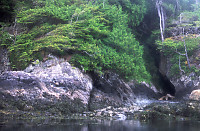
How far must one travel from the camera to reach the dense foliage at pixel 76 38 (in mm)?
15750

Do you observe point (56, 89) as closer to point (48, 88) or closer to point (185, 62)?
point (48, 88)

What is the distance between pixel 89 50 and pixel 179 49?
421 inches

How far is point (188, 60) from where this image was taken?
21.8m

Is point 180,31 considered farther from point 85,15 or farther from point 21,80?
point 21,80

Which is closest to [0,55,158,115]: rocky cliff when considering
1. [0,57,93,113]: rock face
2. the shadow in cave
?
[0,57,93,113]: rock face

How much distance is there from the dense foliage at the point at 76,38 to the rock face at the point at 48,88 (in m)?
1.10

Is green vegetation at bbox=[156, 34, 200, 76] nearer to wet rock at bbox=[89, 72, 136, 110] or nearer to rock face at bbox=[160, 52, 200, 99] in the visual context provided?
rock face at bbox=[160, 52, 200, 99]

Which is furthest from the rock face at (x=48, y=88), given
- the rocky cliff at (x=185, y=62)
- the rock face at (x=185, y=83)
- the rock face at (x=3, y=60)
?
the rocky cliff at (x=185, y=62)

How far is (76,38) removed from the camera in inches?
688

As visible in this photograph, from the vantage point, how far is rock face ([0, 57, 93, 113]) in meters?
12.3

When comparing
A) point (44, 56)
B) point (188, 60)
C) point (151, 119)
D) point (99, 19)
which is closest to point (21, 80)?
point (44, 56)

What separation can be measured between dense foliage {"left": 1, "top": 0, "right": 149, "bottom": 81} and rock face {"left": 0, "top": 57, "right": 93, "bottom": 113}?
3.61 ft

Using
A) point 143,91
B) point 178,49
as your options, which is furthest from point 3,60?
point 178,49

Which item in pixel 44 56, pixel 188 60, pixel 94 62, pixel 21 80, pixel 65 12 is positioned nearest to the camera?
pixel 21 80
